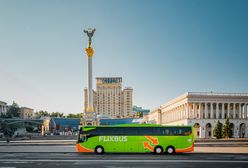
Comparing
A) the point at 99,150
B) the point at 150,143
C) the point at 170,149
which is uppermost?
the point at 150,143

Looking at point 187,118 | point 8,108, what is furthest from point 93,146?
point 8,108

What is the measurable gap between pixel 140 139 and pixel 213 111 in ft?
245

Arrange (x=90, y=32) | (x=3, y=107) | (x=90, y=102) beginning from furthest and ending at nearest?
1. (x=3, y=107)
2. (x=90, y=32)
3. (x=90, y=102)

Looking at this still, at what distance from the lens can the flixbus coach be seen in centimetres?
3069

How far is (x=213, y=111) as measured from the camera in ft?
326

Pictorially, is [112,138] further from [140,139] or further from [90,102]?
[90,102]

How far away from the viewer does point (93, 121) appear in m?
65.2

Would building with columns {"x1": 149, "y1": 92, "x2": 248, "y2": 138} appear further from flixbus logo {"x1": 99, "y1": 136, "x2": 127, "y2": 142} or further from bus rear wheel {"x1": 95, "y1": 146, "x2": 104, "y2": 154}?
bus rear wheel {"x1": 95, "y1": 146, "x2": 104, "y2": 154}

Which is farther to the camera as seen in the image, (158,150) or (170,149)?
(170,149)

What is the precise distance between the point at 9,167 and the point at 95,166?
5.80 m

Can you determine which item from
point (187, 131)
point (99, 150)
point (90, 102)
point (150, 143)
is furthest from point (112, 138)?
point (90, 102)

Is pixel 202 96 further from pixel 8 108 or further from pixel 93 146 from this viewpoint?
pixel 8 108

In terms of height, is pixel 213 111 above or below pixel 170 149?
above

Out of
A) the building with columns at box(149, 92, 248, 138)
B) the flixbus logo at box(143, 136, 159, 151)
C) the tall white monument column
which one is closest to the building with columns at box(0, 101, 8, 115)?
the building with columns at box(149, 92, 248, 138)
